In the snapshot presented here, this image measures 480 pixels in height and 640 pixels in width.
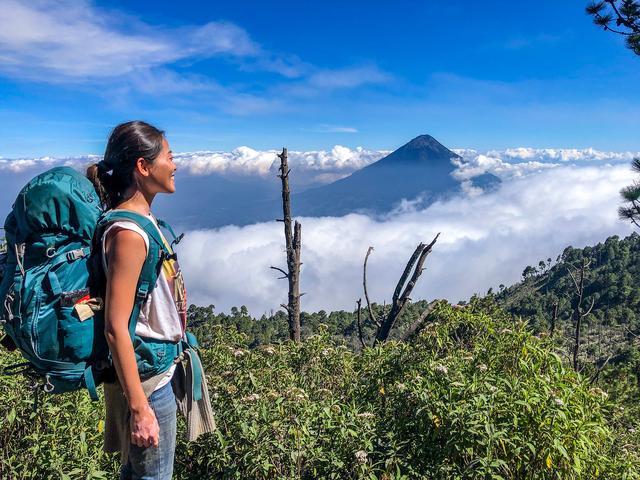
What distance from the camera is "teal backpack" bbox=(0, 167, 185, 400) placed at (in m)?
1.71

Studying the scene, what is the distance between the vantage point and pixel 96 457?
10.3 feet

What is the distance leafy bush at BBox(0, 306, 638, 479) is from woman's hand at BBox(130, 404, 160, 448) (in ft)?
3.96

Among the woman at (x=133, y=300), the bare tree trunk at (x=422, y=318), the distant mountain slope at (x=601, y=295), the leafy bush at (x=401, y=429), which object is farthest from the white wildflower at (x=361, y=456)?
the distant mountain slope at (x=601, y=295)

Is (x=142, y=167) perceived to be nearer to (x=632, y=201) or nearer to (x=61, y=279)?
(x=61, y=279)

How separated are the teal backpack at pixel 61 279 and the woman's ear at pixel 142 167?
20 centimetres

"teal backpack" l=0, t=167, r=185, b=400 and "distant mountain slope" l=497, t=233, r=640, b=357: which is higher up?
"teal backpack" l=0, t=167, r=185, b=400

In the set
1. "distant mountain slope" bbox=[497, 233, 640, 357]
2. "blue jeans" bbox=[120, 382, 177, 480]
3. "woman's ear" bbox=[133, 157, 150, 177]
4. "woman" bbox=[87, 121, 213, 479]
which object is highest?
"woman's ear" bbox=[133, 157, 150, 177]

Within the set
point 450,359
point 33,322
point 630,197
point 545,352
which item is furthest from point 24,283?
point 630,197

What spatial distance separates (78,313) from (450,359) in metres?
2.83

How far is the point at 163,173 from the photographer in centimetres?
201

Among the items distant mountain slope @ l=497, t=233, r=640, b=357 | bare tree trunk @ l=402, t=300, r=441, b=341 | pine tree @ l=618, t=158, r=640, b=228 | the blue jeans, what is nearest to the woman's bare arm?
the blue jeans

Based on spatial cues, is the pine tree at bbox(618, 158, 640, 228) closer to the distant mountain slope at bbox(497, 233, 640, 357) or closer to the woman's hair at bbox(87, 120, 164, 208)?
the woman's hair at bbox(87, 120, 164, 208)

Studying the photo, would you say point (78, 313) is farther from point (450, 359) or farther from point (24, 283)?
point (450, 359)

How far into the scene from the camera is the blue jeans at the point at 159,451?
201 cm
